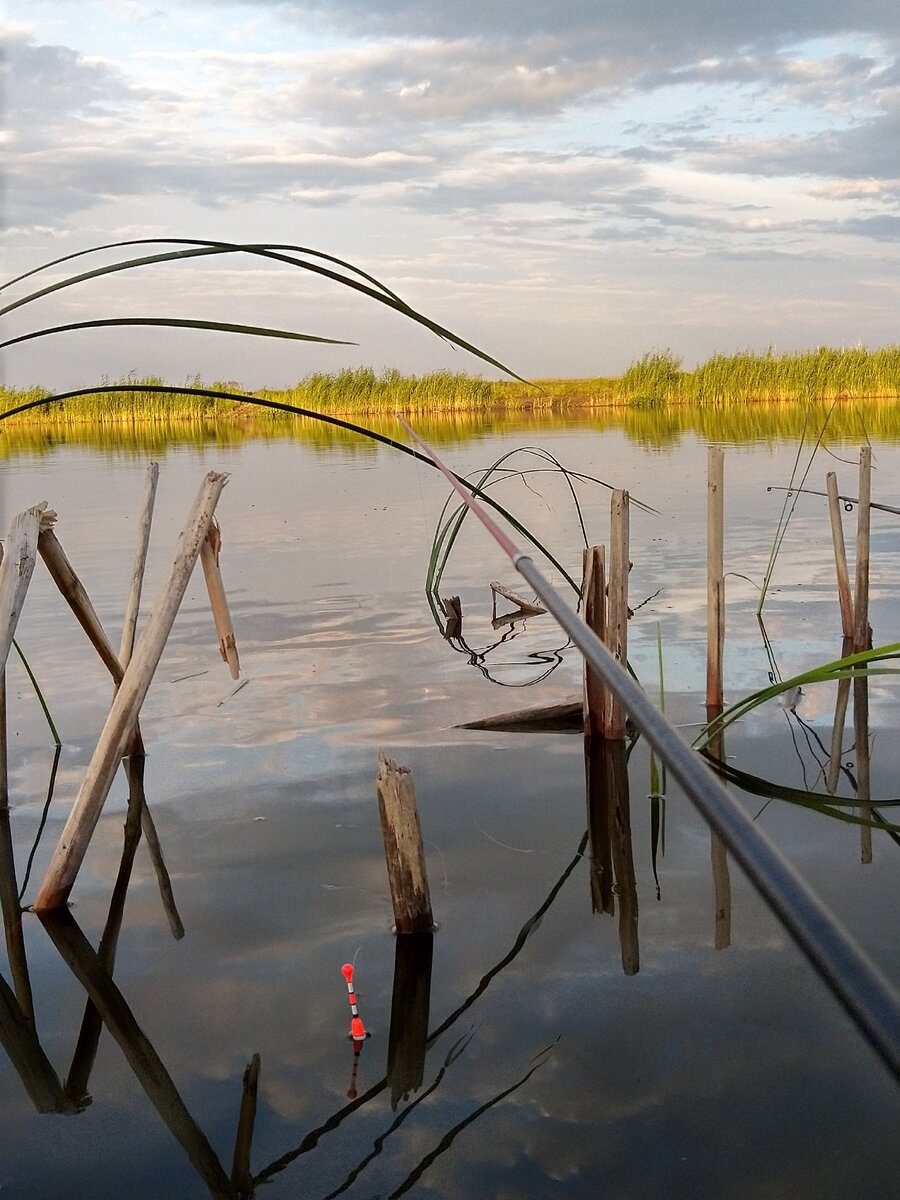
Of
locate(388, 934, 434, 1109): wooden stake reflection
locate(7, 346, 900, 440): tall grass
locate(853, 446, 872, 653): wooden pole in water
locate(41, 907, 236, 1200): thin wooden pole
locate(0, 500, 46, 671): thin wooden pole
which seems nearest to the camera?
locate(41, 907, 236, 1200): thin wooden pole

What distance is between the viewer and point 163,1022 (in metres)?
4.31

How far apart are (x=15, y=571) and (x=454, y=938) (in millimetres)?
2368

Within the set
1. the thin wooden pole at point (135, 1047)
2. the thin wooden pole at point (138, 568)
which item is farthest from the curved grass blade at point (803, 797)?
the thin wooden pole at point (135, 1047)

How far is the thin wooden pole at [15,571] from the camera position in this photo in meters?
4.68

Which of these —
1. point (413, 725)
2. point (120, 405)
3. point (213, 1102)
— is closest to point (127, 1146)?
point (213, 1102)

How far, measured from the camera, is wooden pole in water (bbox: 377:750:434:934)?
457cm

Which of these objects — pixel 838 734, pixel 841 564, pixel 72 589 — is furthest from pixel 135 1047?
pixel 841 564

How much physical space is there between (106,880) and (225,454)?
31.1 meters

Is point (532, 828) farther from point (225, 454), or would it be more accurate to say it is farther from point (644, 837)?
point (225, 454)

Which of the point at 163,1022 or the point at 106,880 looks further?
the point at 106,880

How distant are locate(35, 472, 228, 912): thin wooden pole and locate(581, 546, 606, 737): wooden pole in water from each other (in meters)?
2.88

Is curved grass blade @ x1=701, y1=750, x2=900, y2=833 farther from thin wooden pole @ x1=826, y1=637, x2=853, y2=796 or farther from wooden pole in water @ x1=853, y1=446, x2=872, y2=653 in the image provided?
wooden pole in water @ x1=853, y1=446, x2=872, y2=653

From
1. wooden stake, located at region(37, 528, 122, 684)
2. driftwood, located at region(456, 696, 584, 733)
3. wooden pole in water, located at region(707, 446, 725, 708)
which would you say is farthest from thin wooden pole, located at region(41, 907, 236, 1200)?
wooden pole in water, located at region(707, 446, 725, 708)

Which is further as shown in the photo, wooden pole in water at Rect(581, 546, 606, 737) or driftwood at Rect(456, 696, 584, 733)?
driftwood at Rect(456, 696, 584, 733)
